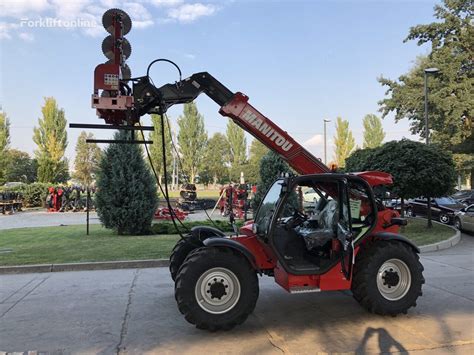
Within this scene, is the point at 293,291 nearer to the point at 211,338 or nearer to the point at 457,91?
the point at 211,338

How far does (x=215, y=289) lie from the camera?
5.31 m

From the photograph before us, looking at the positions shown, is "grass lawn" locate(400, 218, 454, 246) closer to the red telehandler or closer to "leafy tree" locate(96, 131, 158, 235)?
the red telehandler

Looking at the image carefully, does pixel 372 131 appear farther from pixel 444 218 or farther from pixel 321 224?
pixel 321 224

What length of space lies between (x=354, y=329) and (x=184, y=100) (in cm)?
385

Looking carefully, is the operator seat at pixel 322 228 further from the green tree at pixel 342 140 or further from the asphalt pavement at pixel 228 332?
the green tree at pixel 342 140

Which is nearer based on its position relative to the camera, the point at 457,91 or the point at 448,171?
the point at 448,171

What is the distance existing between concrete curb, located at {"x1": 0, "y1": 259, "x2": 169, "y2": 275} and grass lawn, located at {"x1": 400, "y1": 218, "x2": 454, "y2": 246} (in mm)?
7233

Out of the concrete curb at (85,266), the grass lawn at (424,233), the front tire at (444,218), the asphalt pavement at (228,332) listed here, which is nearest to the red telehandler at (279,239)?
the asphalt pavement at (228,332)

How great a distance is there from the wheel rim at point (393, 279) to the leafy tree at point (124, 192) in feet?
32.9

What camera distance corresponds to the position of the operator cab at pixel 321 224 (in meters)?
5.67

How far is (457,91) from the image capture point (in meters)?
31.0

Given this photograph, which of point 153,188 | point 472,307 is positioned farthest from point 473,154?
point 472,307

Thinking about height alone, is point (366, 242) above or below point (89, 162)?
below

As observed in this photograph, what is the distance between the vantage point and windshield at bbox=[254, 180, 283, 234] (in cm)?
603
